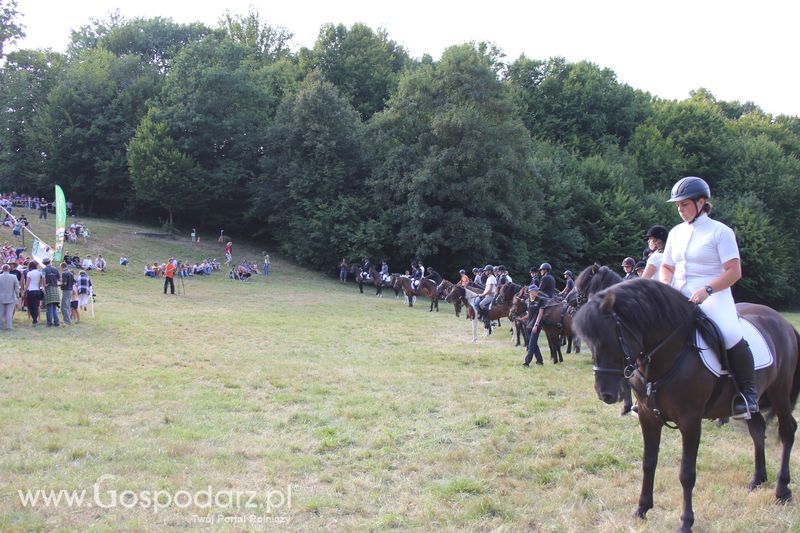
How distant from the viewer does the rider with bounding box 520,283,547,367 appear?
13875 millimetres

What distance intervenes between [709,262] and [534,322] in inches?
364

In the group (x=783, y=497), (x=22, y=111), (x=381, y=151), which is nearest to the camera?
(x=783, y=497)

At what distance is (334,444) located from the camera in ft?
26.0

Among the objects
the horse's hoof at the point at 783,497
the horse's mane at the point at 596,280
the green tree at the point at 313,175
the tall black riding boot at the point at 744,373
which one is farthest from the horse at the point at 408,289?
the tall black riding boot at the point at 744,373

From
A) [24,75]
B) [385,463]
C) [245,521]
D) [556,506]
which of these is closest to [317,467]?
[385,463]

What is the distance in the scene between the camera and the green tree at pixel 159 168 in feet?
152

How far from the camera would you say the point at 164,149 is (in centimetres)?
4659

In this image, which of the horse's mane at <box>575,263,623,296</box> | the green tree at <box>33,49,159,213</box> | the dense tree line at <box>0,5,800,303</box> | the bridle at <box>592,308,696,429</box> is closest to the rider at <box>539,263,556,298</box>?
the horse's mane at <box>575,263,623,296</box>

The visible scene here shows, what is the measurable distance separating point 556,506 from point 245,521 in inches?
114

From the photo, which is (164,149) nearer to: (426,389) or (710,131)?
(426,389)

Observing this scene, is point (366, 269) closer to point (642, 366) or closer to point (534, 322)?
point (534, 322)

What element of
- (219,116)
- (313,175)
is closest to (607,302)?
(313,175)

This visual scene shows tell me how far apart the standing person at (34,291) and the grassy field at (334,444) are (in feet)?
9.42

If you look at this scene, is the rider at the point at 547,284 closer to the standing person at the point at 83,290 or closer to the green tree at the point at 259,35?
the standing person at the point at 83,290
